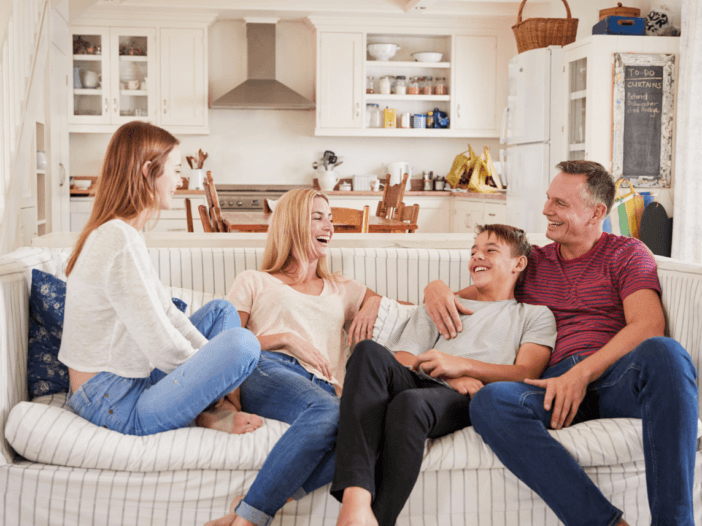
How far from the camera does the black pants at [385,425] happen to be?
1.42m

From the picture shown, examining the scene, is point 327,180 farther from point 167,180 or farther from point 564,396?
point 564,396

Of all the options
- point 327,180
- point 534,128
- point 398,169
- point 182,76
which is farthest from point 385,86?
point 534,128

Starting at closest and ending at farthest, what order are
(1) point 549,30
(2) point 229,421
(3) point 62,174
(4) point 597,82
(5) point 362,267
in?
(2) point 229,421 → (5) point 362,267 → (4) point 597,82 → (1) point 549,30 → (3) point 62,174

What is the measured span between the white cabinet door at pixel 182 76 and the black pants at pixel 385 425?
505cm

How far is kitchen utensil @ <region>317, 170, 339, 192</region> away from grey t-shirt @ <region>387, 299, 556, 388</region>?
441 cm

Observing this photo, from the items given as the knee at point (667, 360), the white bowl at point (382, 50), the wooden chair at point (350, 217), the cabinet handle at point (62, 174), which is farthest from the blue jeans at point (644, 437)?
the white bowl at point (382, 50)

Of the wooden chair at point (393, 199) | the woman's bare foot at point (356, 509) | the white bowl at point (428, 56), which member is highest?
the white bowl at point (428, 56)

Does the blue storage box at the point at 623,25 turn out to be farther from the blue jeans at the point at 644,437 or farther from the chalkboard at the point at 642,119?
the blue jeans at the point at 644,437

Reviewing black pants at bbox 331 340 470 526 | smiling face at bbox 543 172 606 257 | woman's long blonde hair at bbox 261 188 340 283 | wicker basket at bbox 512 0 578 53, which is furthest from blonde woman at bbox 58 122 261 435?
wicker basket at bbox 512 0 578 53

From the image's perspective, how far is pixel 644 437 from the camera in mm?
1511

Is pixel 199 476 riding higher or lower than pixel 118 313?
lower

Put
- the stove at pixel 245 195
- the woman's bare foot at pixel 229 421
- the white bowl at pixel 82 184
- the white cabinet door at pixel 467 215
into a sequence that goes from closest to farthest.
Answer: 1. the woman's bare foot at pixel 229 421
2. the white cabinet door at pixel 467 215
3. the white bowl at pixel 82 184
4. the stove at pixel 245 195

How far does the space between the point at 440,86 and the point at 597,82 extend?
248 cm

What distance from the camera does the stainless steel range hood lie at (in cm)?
622
